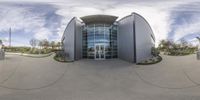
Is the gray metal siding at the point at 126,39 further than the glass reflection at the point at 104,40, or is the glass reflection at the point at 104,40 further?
the glass reflection at the point at 104,40

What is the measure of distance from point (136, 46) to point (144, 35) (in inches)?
112

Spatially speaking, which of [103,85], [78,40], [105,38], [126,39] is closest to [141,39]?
[126,39]

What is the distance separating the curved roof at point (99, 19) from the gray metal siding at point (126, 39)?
149cm

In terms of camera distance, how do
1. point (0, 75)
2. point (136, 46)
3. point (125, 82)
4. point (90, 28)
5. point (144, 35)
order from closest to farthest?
point (125, 82) → point (0, 75) → point (136, 46) → point (144, 35) → point (90, 28)

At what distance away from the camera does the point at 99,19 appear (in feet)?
104

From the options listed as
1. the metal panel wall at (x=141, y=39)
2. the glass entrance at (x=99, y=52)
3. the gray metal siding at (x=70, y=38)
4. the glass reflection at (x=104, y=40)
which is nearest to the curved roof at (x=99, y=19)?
the glass reflection at (x=104, y=40)

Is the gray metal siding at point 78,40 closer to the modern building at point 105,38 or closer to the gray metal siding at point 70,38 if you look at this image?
the modern building at point 105,38

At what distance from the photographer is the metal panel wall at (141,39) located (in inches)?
1090

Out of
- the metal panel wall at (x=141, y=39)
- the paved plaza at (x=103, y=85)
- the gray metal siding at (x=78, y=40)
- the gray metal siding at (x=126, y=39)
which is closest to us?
the paved plaza at (x=103, y=85)

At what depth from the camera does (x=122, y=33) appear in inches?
1220

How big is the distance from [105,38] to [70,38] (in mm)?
5370

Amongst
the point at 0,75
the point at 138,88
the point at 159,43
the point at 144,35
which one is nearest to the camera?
the point at 138,88

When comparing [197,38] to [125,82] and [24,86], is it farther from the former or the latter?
[24,86]

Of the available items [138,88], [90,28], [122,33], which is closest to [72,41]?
[90,28]
